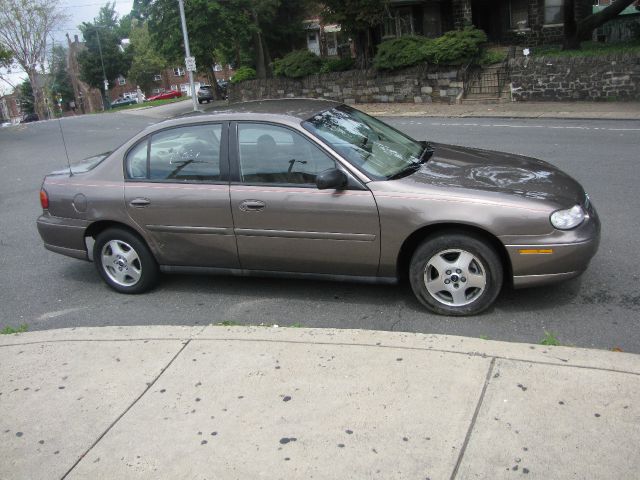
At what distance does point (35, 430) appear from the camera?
3631 mm

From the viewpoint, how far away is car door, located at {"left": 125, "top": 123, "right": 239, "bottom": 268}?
515cm

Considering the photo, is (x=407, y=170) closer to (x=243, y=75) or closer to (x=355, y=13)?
(x=355, y=13)

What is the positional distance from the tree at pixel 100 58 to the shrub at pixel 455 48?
5286 centimetres

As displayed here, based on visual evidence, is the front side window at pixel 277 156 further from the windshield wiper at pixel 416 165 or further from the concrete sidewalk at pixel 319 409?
the concrete sidewalk at pixel 319 409

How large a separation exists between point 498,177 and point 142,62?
71.5 m

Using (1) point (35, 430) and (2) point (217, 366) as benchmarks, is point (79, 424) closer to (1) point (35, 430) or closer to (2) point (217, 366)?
(1) point (35, 430)

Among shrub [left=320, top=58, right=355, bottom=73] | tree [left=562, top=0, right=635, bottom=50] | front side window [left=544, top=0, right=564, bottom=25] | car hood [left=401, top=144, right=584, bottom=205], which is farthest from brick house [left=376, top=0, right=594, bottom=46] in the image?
car hood [left=401, top=144, right=584, bottom=205]

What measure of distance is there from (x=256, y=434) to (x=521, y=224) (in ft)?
7.43

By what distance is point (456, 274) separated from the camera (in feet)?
15.2

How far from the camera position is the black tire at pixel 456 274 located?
4539 mm

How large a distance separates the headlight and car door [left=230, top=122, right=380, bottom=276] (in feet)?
3.98

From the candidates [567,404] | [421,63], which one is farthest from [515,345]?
[421,63]

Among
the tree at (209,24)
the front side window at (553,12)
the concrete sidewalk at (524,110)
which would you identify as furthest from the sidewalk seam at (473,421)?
the front side window at (553,12)

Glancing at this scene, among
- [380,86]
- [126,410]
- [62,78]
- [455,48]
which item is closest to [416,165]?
[126,410]
